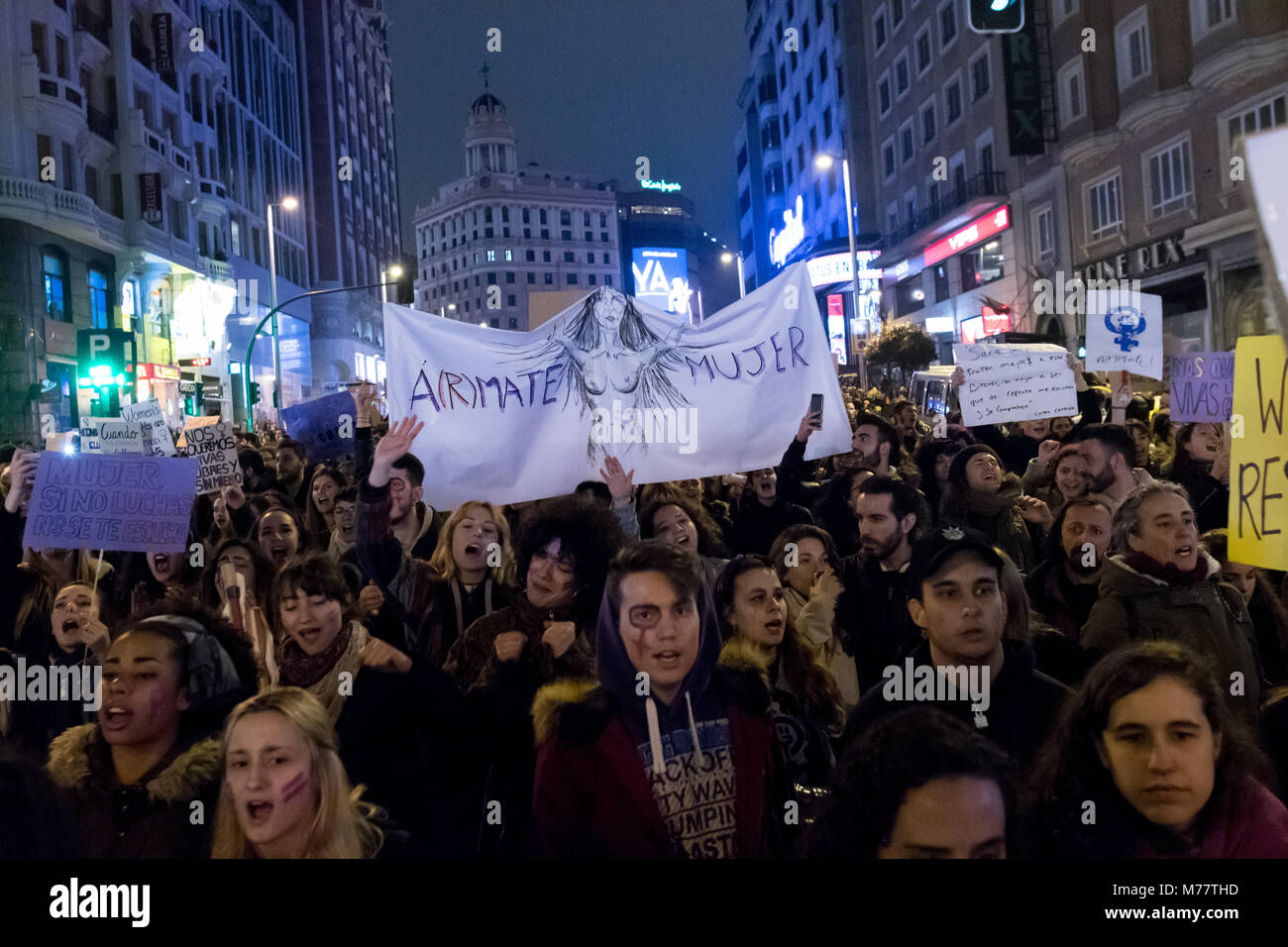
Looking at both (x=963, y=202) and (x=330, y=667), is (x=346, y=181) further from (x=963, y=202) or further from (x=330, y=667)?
(x=330, y=667)

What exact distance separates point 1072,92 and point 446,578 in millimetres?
25664

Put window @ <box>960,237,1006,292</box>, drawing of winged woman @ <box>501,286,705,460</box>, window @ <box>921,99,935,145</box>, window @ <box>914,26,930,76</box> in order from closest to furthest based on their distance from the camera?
drawing of winged woman @ <box>501,286,705,460</box> < window @ <box>960,237,1006,292</box> < window @ <box>914,26,930,76</box> < window @ <box>921,99,935,145</box>

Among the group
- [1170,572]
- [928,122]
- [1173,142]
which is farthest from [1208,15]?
[1170,572]

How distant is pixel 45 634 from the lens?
4.95 m

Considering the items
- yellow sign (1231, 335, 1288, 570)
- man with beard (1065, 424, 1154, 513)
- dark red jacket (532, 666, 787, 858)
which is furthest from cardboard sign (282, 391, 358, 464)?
yellow sign (1231, 335, 1288, 570)

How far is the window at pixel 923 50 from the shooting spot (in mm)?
33875

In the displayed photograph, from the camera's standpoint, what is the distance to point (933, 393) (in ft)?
62.1

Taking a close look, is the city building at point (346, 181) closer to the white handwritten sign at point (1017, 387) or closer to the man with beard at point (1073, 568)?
the white handwritten sign at point (1017, 387)

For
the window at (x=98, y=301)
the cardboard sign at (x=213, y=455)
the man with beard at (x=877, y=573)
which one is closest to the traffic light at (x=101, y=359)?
the cardboard sign at (x=213, y=455)

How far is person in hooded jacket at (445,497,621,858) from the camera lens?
372cm

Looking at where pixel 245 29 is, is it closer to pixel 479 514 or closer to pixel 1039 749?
pixel 479 514

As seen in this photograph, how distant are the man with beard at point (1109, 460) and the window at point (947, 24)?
29183 millimetres

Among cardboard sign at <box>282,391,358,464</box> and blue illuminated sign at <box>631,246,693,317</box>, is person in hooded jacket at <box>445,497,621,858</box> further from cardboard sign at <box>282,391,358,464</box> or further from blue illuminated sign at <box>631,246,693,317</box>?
blue illuminated sign at <box>631,246,693,317</box>

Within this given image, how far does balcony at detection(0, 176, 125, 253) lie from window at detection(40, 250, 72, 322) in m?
0.66
